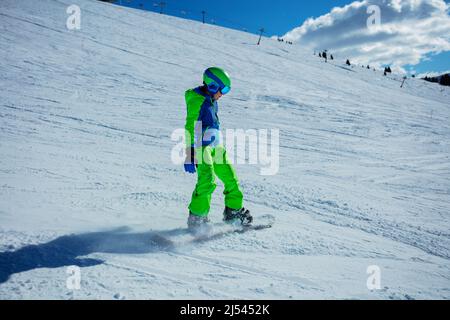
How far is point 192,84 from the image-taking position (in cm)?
1405

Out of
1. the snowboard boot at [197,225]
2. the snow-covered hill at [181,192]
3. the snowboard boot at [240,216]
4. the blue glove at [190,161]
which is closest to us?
the snow-covered hill at [181,192]

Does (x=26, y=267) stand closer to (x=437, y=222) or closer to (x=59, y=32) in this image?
(x=437, y=222)

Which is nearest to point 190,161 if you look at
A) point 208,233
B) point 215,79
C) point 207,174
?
point 207,174

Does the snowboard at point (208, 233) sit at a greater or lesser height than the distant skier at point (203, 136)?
lesser

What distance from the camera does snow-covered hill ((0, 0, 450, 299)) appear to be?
2953 millimetres

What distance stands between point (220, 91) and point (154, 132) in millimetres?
4826

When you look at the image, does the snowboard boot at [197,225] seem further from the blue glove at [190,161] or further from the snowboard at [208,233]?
the blue glove at [190,161]

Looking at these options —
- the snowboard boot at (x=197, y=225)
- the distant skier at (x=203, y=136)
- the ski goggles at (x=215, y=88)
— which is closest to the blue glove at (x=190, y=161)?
the distant skier at (x=203, y=136)

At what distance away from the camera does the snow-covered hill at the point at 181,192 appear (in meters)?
2.95

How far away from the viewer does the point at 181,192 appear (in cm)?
515

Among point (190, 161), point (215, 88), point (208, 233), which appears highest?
point (215, 88)

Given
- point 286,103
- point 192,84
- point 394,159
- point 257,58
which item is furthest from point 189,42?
point 394,159

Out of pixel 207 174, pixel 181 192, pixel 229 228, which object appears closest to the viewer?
pixel 207 174

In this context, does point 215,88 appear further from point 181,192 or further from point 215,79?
point 181,192
